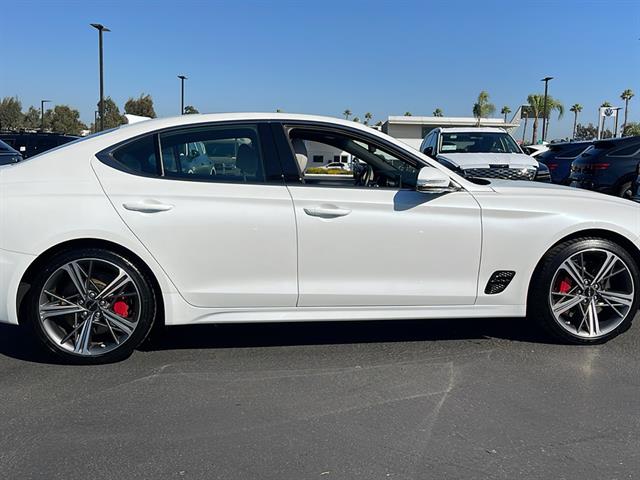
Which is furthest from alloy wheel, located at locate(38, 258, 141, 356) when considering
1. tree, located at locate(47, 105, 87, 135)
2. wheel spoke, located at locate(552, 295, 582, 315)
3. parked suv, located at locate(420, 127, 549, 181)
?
tree, located at locate(47, 105, 87, 135)

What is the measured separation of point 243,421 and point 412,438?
0.88 m

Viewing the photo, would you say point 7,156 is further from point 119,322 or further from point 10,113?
point 10,113

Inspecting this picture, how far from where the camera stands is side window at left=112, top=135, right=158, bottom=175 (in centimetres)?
371

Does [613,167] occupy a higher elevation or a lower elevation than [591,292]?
higher

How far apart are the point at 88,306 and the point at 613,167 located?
9125 millimetres

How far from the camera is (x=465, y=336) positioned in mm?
4328

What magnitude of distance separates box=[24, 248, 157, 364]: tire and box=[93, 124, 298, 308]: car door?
253 mm

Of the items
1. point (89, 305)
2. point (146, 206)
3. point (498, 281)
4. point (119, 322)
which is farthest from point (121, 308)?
point (498, 281)

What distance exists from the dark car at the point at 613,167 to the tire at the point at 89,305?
865 cm

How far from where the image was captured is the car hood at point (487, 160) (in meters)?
9.39

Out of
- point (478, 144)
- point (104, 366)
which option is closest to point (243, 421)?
point (104, 366)

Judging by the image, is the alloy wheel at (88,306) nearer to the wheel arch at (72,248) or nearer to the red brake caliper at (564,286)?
the wheel arch at (72,248)

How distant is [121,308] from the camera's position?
374cm

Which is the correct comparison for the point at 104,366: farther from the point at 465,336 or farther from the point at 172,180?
the point at 465,336
